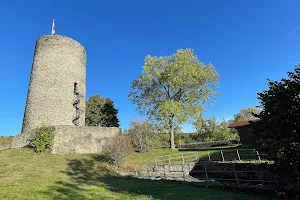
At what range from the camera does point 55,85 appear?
23.2 metres

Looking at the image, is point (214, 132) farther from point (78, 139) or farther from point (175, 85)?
point (78, 139)

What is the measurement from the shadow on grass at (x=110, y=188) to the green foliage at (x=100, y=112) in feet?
61.4

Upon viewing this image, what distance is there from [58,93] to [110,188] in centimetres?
1658

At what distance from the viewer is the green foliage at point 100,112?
114ft

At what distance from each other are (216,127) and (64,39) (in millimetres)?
30070

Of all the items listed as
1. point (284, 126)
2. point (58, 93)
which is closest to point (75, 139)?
point (58, 93)

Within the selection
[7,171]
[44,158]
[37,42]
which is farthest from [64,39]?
[7,171]

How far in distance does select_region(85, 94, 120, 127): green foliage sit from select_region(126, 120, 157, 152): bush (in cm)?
1139

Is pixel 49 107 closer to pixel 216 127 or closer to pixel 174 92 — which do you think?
pixel 174 92

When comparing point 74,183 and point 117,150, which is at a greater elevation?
point 117,150

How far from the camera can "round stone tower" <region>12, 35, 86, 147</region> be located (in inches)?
880

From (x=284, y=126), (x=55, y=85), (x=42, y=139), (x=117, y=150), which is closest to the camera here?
(x=284, y=126)

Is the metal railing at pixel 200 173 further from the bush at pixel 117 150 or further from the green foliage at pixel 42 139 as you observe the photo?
the green foliage at pixel 42 139

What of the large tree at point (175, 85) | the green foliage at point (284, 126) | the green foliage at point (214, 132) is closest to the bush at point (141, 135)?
the large tree at point (175, 85)
